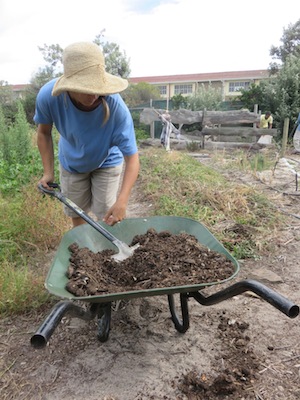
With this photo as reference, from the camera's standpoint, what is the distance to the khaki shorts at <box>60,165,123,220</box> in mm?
2529

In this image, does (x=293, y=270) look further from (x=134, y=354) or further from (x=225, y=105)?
(x=225, y=105)

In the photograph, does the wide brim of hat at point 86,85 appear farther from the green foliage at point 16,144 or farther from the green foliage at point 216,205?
the green foliage at point 16,144

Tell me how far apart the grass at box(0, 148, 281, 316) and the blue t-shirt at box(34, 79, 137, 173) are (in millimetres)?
945

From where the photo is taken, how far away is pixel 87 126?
6.95ft

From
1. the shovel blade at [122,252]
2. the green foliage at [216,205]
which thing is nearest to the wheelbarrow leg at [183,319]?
the shovel blade at [122,252]

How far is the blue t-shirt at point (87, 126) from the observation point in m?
2.05

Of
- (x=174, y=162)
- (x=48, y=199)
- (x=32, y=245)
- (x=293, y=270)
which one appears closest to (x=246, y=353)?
(x=293, y=270)

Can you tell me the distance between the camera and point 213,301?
5.38ft

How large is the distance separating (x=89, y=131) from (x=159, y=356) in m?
1.37

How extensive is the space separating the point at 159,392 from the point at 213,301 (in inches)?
20.4

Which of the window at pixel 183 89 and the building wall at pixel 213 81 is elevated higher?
the building wall at pixel 213 81

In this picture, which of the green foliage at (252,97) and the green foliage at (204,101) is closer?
the green foliage at (252,97)

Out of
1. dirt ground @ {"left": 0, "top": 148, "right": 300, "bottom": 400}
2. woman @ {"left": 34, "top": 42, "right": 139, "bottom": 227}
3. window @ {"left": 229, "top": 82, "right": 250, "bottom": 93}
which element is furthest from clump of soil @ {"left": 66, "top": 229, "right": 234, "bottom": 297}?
window @ {"left": 229, "top": 82, "right": 250, "bottom": 93}

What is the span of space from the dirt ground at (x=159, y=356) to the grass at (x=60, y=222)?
9.4 inches
